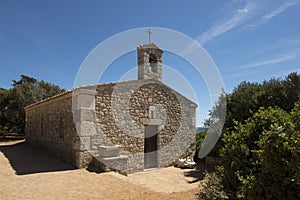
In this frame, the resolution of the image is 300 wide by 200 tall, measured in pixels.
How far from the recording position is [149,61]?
9719 mm

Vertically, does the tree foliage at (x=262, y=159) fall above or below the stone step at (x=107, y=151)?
above

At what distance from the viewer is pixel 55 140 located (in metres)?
8.83

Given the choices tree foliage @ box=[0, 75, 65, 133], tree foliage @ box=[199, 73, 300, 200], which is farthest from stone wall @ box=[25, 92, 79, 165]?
tree foliage @ box=[0, 75, 65, 133]

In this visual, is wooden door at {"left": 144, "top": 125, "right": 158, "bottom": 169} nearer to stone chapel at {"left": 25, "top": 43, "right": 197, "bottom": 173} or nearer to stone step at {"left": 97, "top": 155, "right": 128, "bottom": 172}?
stone chapel at {"left": 25, "top": 43, "right": 197, "bottom": 173}

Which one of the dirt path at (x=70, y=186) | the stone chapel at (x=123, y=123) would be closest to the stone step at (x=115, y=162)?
the stone chapel at (x=123, y=123)

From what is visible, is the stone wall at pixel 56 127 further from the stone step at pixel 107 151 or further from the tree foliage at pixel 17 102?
the tree foliage at pixel 17 102

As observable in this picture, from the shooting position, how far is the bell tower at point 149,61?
9117 mm

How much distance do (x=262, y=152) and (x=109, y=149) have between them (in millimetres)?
5387

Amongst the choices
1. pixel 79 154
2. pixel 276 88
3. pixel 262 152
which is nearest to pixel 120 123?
pixel 79 154

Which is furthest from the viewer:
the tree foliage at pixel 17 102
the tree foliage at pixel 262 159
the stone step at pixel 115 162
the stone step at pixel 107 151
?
the tree foliage at pixel 17 102

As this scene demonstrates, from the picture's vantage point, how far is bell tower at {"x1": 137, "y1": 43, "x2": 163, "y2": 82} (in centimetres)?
912

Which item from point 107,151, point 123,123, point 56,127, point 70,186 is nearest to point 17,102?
point 56,127

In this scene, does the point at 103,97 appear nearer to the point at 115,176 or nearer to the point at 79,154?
the point at 79,154

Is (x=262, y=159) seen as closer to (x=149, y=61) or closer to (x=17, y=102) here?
(x=149, y=61)
